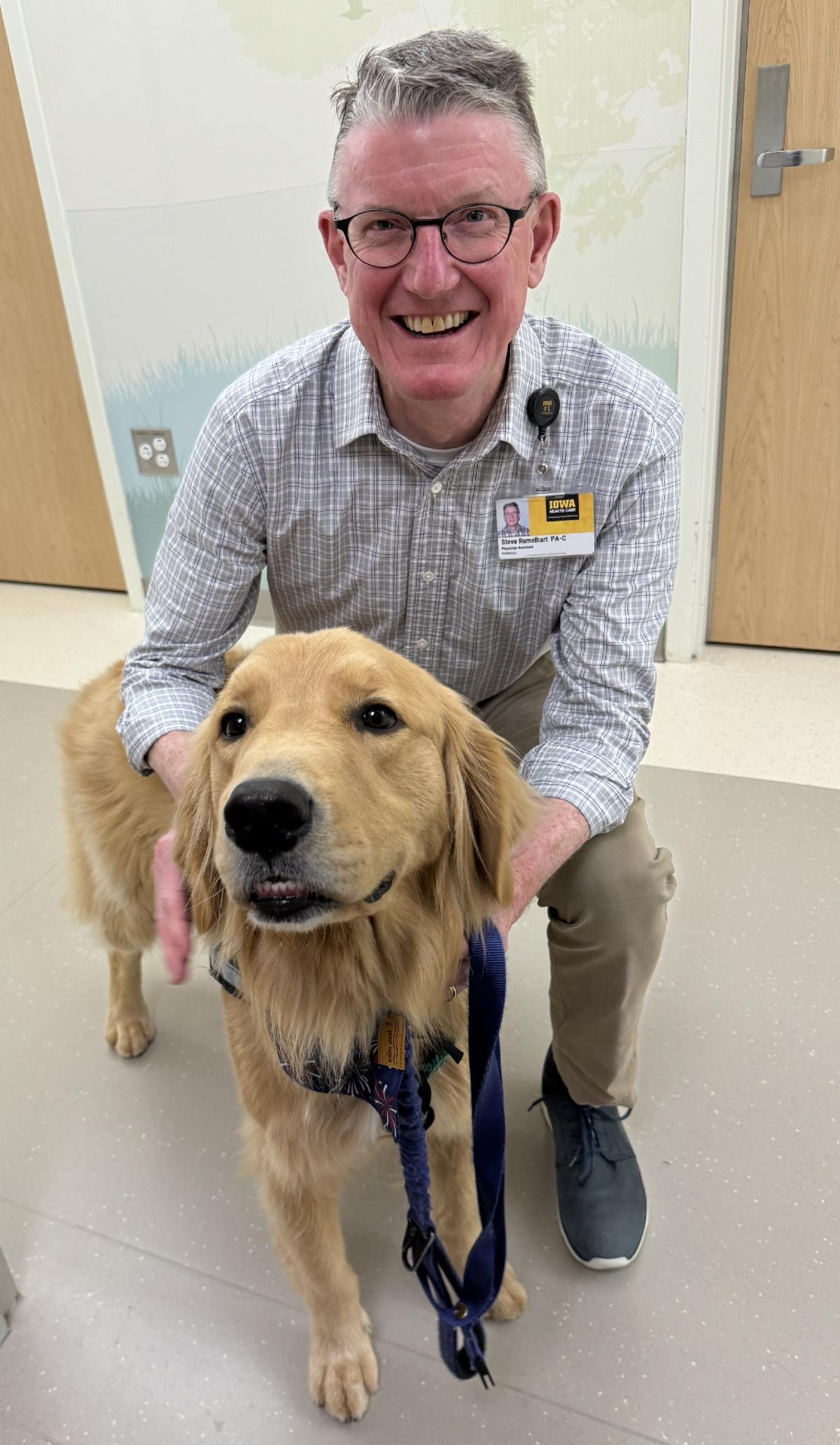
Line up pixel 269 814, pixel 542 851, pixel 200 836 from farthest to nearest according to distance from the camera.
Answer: pixel 542 851 → pixel 200 836 → pixel 269 814

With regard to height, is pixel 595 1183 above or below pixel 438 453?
below

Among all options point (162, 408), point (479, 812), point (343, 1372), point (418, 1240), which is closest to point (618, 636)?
point (479, 812)

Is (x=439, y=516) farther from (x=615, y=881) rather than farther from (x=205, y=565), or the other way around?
(x=615, y=881)

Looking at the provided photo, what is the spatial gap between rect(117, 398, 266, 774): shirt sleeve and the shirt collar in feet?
0.54

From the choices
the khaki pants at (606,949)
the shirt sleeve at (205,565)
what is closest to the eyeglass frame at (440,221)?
the shirt sleeve at (205,565)

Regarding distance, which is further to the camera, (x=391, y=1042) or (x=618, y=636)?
(x=618, y=636)

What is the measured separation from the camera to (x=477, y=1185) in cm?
108

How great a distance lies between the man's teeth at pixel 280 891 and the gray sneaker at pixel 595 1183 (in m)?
0.83

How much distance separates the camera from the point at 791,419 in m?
2.71

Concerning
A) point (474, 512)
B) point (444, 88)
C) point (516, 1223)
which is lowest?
point (516, 1223)

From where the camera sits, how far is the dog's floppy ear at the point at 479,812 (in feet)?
3.51

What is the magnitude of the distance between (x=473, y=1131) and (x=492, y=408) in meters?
1.05

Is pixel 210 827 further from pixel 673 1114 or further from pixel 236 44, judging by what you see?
pixel 236 44

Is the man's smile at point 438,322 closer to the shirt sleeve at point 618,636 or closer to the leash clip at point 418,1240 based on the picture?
the shirt sleeve at point 618,636
